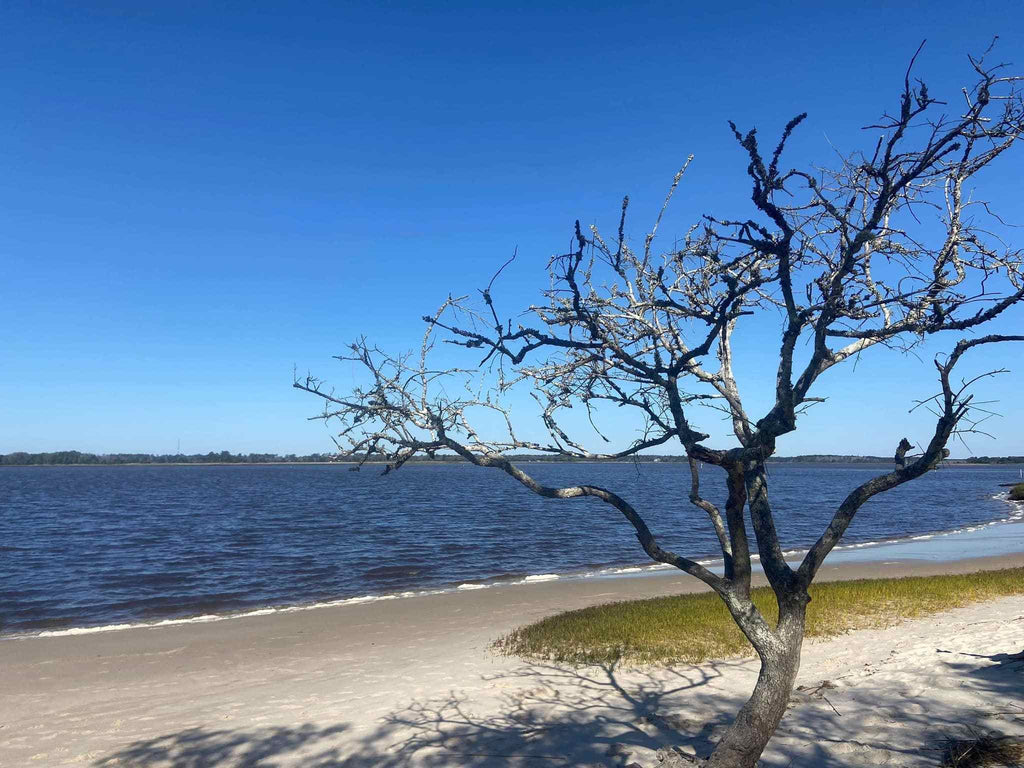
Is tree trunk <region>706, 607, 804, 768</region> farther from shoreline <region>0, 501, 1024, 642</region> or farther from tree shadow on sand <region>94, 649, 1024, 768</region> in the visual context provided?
shoreline <region>0, 501, 1024, 642</region>

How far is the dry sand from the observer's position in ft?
23.8

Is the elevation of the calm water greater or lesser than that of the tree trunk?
lesser

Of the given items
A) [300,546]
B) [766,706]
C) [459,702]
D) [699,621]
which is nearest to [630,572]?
[699,621]

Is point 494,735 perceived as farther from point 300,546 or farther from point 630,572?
point 300,546

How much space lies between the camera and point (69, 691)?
11555mm

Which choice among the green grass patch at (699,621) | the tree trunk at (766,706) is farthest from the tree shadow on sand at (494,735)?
the tree trunk at (766,706)

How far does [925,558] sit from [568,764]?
25.0m

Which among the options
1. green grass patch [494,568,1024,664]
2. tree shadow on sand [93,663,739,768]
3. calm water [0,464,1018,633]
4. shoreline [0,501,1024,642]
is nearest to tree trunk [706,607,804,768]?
tree shadow on sand [93,663,739,768]

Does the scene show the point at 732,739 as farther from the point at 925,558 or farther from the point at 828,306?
the point at 925,558

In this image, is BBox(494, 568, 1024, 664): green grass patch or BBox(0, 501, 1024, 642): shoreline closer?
BBox(494, 568, 1024, 664): green grass patch

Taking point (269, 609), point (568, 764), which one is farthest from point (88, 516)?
point (568, 764)

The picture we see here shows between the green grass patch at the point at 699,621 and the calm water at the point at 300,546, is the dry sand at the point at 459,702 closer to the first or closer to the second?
the green grass patch at the point at 699,621

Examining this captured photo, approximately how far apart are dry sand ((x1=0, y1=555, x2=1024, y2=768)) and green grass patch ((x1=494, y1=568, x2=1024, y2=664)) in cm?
50

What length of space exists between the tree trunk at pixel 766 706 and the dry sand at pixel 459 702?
1.78 meters
